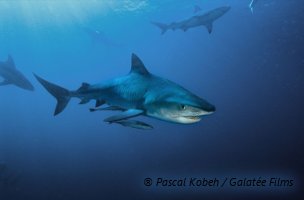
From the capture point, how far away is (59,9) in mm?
49625

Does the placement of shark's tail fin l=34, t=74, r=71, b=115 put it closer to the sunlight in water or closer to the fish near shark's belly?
the fish near shark's belly

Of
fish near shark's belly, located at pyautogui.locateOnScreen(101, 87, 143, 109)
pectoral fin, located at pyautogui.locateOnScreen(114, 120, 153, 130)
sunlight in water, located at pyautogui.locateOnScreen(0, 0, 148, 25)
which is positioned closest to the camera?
fish near shark's belly, located at pyautogui.locateOnScreen(101, 87, 143, 109)

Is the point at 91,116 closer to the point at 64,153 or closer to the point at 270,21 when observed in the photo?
the point at 64,153

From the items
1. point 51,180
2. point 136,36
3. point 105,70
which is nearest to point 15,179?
point 51,180

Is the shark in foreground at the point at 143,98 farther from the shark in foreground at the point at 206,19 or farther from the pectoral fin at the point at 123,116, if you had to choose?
the shark in foreground at the point at 206,19

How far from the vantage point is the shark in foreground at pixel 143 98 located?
157 inches

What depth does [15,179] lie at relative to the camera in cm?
1891

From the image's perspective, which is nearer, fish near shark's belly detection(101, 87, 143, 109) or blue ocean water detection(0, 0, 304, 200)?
fish near shark's belly detection(101, 87, 143, 109)

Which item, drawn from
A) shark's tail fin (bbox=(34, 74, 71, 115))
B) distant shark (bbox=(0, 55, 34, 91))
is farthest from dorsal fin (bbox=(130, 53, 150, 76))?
distant shark (bbox=(0, 55, 34, 91))

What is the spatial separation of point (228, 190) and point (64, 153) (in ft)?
54.0

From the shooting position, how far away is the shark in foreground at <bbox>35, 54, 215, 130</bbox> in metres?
4.00

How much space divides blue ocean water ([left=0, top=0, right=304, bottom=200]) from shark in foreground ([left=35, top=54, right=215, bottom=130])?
11.5 meters

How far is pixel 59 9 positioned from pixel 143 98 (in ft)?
163

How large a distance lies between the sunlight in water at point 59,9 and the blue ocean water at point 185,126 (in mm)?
196
